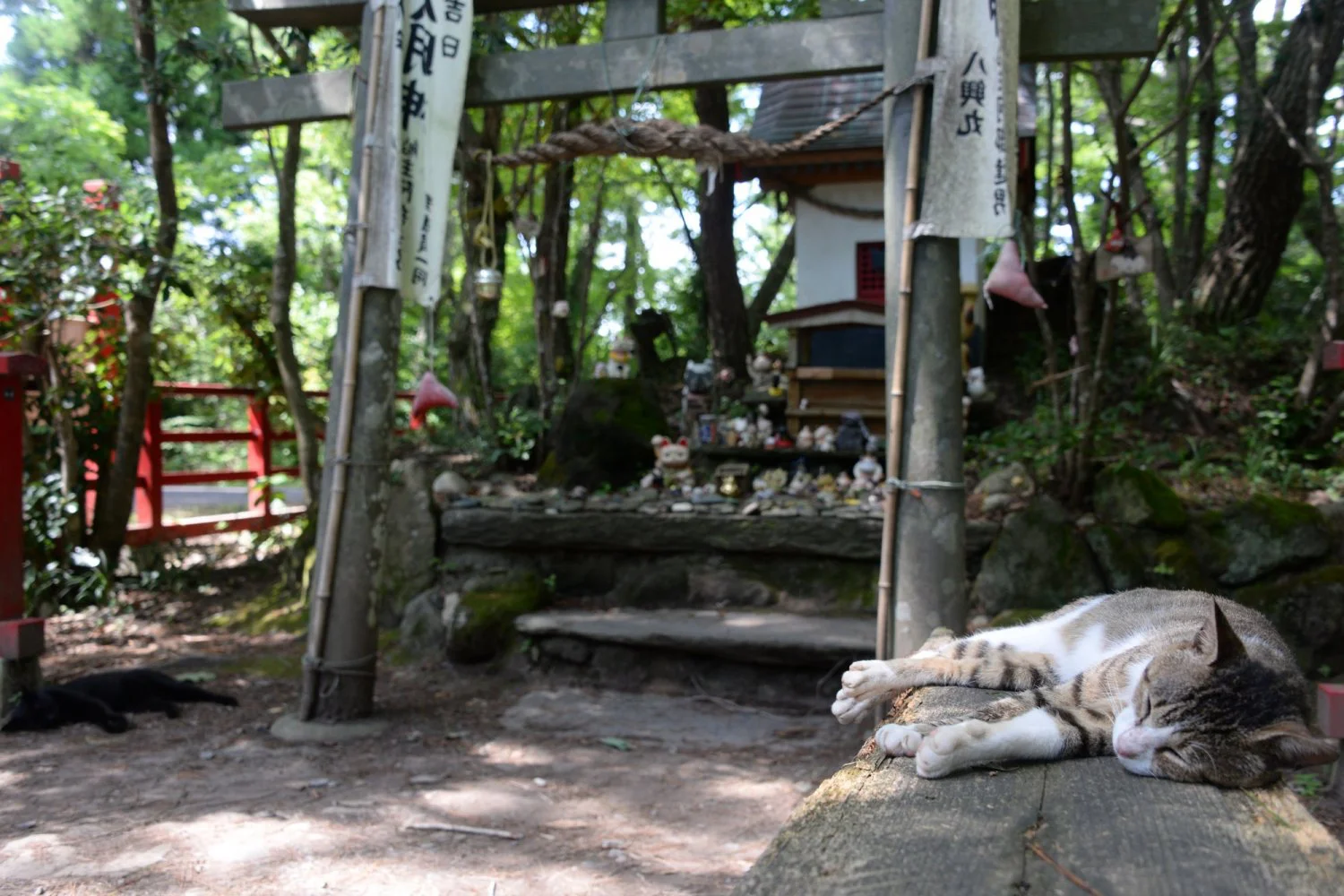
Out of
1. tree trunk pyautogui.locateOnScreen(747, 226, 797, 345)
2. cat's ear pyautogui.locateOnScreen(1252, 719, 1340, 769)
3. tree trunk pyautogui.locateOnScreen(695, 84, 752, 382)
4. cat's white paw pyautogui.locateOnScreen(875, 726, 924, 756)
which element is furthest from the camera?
tree trunk pyautogui.locateOnScreen(747, 226, 797, 345)

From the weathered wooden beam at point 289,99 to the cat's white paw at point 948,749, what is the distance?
4.41 metres

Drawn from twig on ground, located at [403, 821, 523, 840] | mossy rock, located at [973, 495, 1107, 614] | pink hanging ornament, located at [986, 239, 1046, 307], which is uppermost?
pink hanging ornament, located at [986, 239, 1046, 307]

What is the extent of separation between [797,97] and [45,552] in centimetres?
679

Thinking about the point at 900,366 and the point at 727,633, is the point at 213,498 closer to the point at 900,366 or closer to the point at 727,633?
the point at 727,633

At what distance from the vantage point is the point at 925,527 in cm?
391

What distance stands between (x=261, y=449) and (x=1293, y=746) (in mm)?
9059

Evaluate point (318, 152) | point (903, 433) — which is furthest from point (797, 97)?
Result: point (318, 152)

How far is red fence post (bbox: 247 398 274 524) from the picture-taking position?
9242mm

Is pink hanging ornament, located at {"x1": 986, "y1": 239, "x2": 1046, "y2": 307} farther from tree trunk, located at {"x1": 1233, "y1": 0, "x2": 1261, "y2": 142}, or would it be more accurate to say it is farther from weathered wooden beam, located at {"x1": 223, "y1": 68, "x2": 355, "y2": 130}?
weathered wooden beam, located at {"x1": 223, "y1": 68, "x2": 355, "y2": 130}

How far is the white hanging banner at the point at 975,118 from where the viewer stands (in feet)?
12.5

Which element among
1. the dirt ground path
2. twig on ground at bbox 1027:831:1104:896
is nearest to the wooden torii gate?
the dirt ground path

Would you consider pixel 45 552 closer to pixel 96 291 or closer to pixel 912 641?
pixel 96 291

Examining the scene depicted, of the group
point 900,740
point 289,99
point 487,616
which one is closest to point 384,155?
point 289,99

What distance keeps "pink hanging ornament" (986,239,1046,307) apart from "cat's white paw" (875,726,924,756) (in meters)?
3.66
